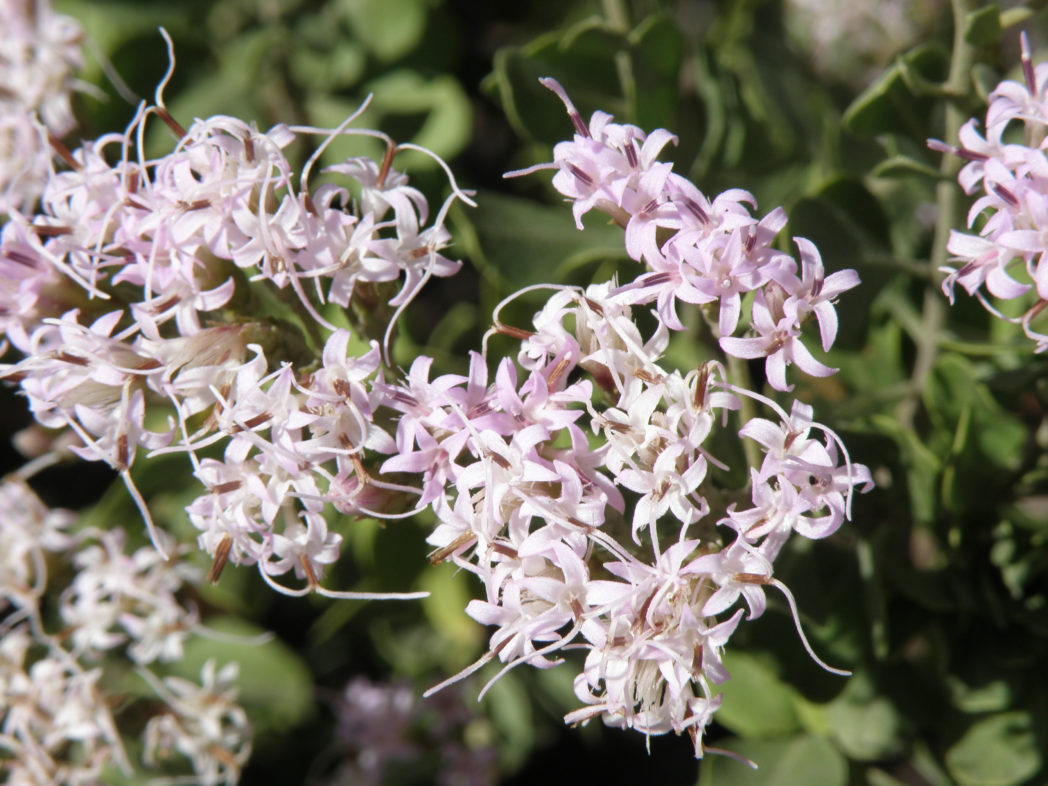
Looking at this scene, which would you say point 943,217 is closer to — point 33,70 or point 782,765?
point 782,765

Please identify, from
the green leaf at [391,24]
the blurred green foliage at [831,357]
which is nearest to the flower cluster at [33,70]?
the blurred green foliage at [831,357]

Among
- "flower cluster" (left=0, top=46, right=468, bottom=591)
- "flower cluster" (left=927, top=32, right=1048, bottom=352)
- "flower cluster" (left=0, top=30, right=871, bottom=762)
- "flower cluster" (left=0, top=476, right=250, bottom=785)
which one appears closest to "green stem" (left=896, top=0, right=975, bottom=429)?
"flower cluster" (left=927, top=32, right=1048, bottom=352)

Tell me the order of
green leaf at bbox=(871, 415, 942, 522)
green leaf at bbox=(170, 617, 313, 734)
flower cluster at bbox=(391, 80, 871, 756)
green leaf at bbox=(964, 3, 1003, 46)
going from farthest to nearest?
green leaf at bbox=(170, 617, 313, 734) → green leaf at bbox=(871, 415, 942, 522) → green leaf at bbox=(964, 3, 1003, 46) → flower cluster at bbox=(391, 80, 871, 756)

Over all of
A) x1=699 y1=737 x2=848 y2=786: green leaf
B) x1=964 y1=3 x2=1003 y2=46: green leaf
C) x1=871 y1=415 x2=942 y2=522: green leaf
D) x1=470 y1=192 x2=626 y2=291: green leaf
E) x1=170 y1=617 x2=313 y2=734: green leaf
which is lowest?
x1=170 y1=617 x2=313 y2=734: green leaf

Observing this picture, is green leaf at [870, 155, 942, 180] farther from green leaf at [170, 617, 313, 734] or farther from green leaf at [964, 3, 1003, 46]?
green leaf at [170, 617, 313, 734]

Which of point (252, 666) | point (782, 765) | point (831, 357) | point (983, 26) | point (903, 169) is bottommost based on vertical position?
point (252, 666)

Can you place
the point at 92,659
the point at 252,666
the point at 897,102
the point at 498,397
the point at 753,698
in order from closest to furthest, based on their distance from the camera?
the point at 498,397, the point at 897,102, the point at 753,698, the point at 92,659, the point at 252,666

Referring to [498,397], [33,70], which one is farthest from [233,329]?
[33,70]
